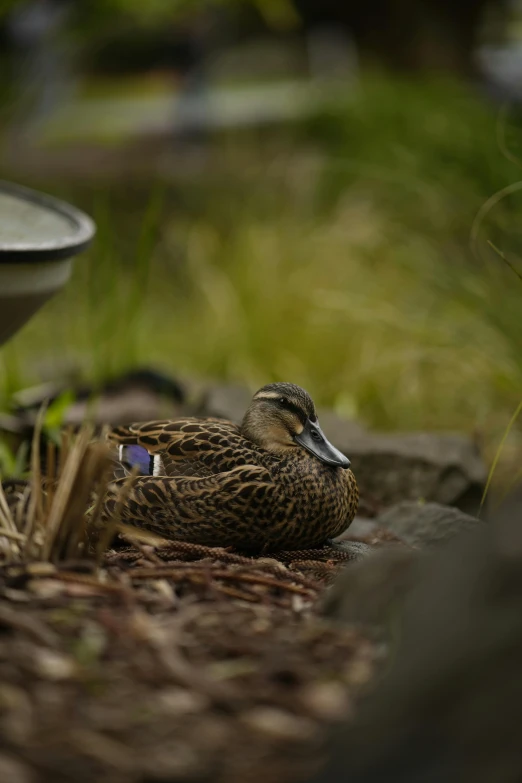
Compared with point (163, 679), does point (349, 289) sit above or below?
above

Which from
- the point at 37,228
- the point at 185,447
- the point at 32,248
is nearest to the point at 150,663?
the point at 185,447

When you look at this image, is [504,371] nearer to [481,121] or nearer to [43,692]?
[43,692]

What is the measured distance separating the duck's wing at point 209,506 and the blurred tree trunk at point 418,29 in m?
10.5

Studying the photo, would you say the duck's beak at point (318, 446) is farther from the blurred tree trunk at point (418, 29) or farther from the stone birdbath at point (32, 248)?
the blurred tree trunk at point (418, 29)

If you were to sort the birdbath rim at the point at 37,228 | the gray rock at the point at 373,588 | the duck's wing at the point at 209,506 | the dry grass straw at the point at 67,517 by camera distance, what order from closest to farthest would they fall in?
the gray rock at the point at 373,588, the dry grass straw at the point at 67,517, the duck's wing at the point at 209,506, the birdbath rim at the point at 37,228

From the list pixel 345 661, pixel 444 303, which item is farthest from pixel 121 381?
pixel 345 661

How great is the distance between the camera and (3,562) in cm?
228

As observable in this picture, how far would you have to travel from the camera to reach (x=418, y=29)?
12.4 meters

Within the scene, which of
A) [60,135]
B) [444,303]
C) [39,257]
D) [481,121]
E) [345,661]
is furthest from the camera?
[60,135]

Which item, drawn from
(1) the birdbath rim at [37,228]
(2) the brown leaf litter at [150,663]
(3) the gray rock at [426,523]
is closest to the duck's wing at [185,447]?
(2) the brown leaf litter at [150,663]

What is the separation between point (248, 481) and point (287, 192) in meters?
6.24

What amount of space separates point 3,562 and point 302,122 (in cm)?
959

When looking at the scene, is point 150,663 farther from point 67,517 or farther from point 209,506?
point 209,506

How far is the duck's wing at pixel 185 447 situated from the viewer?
110 inches
